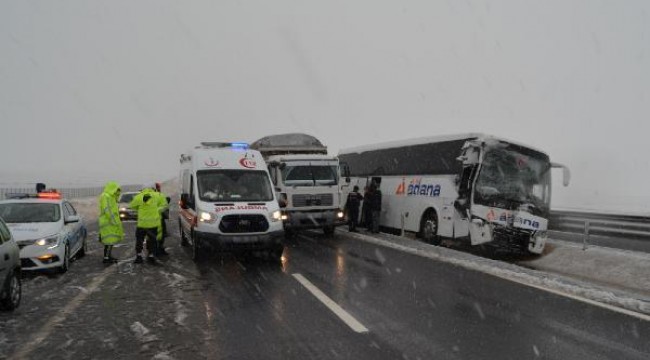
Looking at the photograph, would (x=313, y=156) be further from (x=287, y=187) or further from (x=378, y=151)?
(x=378, y=151)

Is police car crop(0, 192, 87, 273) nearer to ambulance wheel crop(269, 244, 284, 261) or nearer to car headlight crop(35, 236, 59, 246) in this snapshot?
car headlight crop(35, 236, 59, 246)

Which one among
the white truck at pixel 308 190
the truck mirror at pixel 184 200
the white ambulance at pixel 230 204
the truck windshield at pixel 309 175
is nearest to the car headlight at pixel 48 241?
the white ambulance at pixel 230 204

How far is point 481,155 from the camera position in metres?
13.5

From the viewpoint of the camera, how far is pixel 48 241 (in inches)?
359

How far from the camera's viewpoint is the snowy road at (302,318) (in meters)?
5.10

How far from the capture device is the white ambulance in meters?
10.4

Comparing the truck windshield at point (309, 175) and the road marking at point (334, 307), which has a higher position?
the truck windshield at point (309, 175)

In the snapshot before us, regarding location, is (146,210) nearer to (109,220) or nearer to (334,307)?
(109,220)

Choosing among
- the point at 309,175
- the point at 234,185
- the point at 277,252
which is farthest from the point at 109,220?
the point at 309,175

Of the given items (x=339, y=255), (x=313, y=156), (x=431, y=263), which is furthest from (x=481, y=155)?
(x=313, y=156)

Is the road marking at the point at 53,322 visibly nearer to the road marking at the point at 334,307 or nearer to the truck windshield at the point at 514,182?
the road marking at the point at 334,307

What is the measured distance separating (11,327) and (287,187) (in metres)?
10.8

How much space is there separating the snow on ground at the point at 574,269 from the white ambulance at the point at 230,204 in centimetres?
413

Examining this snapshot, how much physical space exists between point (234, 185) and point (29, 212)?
429cm
